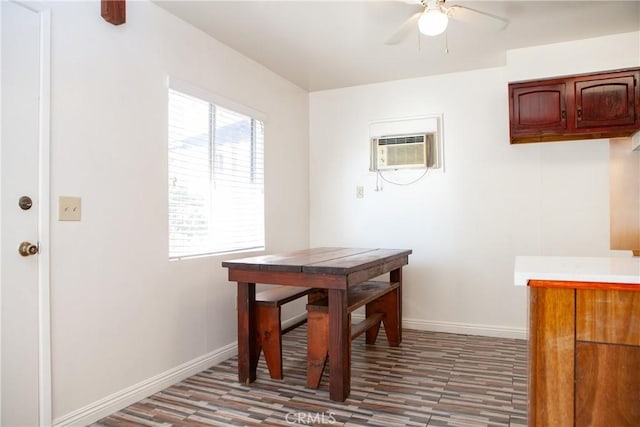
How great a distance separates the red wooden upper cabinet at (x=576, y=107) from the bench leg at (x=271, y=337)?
91.7 inches

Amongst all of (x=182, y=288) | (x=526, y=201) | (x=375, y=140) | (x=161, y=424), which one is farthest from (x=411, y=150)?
(x=161, y=424)

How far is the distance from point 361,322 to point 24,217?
7.11 ft

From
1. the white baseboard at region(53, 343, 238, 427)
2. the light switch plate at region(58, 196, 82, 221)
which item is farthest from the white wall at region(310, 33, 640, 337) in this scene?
the light switch plate at region(58, 196, 82, 221)

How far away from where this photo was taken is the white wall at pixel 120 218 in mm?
2189

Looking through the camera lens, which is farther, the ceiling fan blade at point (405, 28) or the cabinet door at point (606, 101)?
the cabinet door at point (606, 101)

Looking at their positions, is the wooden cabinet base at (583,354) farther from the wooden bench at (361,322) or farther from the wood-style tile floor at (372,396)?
the wooden bench at (361,322)

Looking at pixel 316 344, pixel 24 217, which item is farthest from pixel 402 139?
pixel 24 217

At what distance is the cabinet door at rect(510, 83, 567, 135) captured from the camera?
3260 mm

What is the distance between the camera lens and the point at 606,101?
312 centimetres

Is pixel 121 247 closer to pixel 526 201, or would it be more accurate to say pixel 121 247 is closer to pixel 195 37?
pixel 195 37

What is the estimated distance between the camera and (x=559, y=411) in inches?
60.9

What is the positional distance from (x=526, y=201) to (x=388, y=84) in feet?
5.62

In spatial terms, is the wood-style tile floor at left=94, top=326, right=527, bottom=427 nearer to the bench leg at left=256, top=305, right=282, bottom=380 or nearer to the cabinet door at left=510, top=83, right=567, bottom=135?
the bench leg at left=256, top=305, right=282, bottom=380

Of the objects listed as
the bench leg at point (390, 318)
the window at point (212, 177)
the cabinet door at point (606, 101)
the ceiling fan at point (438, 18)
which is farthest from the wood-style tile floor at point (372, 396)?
the ceiling fan at point (438, 18)
